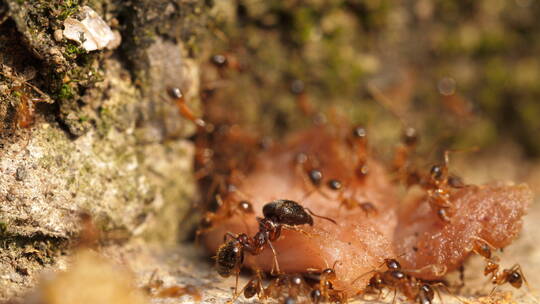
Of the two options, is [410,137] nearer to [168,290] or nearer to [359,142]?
[359,142]

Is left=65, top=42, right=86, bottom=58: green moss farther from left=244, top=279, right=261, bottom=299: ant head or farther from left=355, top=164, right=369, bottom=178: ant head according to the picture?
left=355, top=164, right=369, bottom=178: ant head

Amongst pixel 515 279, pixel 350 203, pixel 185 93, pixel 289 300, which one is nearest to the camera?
pixel 289 300

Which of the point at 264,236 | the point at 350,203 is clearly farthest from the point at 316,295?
the point at 350,203

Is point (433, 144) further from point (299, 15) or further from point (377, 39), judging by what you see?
point (299, 15)

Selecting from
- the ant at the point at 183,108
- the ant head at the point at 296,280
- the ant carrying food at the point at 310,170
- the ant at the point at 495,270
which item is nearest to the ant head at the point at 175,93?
the ant at the point at 183,108

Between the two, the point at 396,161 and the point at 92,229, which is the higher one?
the point at 396,161

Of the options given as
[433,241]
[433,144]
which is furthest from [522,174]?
[433,241]
